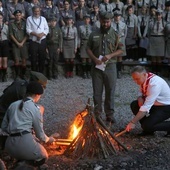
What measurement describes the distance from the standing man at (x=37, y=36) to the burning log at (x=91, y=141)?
6.42 meters

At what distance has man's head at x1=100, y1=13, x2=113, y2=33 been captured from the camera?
26.9 feet

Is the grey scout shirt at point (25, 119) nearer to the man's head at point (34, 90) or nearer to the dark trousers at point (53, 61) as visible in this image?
the man's head at point (34, 90)

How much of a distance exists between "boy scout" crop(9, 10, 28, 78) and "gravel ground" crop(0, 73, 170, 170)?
1.05m

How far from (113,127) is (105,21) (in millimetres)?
1995

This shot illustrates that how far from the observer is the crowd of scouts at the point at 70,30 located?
12992 millimetres

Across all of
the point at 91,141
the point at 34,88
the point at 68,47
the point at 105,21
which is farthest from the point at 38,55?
the point at 34,88

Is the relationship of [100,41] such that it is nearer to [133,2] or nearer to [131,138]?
[131,138]

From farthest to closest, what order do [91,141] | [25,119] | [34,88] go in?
1. [91,141]
2. [34,88]
3. [25,119]

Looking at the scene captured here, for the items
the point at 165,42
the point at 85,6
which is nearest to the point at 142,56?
the point at 165,42

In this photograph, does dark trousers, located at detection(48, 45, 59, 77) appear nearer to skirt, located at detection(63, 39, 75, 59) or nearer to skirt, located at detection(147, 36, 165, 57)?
skirt, located at detection(63, 39, 75, 59)

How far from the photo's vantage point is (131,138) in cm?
771

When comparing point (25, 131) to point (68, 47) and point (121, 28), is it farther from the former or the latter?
point (121, 28)

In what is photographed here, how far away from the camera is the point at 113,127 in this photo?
8445 millimetres

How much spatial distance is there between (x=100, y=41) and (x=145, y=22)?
635cm
